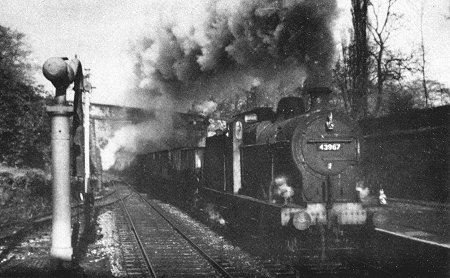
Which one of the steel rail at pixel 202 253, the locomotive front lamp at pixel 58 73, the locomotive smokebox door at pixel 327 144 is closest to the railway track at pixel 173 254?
the steel rail at pixel 202 253

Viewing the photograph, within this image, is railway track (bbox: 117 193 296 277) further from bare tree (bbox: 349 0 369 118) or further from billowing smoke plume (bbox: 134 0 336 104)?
bare tree (bbox: 349 0 369 118)

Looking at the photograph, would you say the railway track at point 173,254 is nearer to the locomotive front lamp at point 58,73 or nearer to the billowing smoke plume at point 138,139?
the locomotive front lamp at point 58,73

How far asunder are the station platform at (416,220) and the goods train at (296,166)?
0.75m

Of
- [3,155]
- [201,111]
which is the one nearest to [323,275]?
[3,155]

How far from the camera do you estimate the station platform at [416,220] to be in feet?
30.5

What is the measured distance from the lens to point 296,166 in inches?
321

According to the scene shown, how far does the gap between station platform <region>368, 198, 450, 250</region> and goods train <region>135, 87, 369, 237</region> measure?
2.46 feet

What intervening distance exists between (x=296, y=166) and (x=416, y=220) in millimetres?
5377

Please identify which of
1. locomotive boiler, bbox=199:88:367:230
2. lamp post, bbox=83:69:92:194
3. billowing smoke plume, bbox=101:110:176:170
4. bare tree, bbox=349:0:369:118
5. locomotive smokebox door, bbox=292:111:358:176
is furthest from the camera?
billowing smoke plume, bbox=101:110:176:170

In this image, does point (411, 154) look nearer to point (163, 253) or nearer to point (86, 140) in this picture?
point (163, 253)

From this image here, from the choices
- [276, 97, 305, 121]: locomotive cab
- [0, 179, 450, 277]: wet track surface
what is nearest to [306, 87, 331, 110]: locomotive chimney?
[276, 97, 305, 121]: locomotive cab

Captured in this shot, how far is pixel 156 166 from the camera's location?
72.3 feet

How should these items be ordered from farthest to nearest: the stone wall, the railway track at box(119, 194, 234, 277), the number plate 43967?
the stone wall < the number plate 43967 < the railway track at box(119, 194, 234, 277)

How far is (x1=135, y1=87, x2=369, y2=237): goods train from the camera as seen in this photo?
796 centimetres
